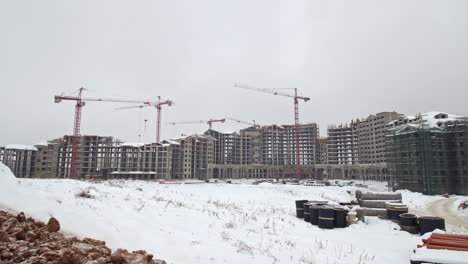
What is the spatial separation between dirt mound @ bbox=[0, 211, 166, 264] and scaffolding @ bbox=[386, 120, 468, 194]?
4057 centimetres

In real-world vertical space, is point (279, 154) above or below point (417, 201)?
above

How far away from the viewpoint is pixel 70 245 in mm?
4309

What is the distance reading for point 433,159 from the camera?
3600cm

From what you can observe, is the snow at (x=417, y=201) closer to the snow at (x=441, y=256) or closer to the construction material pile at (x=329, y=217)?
the construction material pile at (x=329, y=217)

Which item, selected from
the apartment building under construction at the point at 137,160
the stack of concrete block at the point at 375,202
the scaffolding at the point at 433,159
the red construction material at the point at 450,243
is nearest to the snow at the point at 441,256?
the red construction material at the point at 450,243

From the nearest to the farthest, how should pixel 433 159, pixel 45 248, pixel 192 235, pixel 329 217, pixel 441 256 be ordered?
1. pixel 45 248
2. pixel 441 256
3. pixel 192 235
4. pixel 329 217
5. pixel 433 159

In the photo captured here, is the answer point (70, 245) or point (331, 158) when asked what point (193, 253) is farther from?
point (331, 158)

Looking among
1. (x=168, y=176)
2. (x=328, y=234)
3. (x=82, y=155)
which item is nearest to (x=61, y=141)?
(x=82, y=155)

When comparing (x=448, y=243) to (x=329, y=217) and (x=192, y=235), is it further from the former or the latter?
(x=192, y=235)

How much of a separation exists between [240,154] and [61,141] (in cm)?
6519

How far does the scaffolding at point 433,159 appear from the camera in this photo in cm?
3466

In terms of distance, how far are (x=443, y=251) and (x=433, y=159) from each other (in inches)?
1437

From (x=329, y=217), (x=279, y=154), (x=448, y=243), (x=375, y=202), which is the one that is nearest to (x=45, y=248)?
(x=448, y=243)

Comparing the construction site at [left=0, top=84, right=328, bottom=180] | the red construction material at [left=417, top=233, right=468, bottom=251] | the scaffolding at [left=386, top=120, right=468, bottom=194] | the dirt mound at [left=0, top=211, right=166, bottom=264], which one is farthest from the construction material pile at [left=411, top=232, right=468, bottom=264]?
the construction site at [left=0, top=84, right=328, bottom=180]
